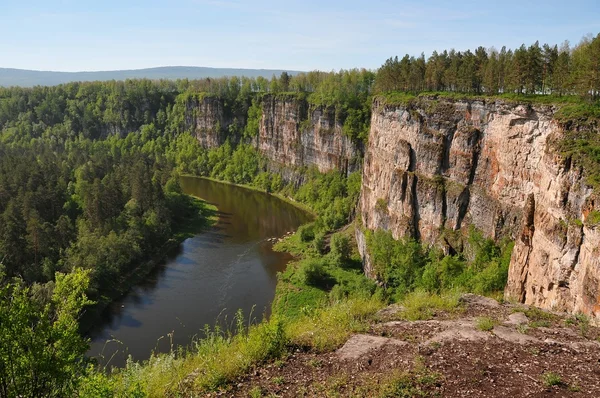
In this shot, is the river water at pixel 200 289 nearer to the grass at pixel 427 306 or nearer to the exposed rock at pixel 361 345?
the grass at pixel 427 306

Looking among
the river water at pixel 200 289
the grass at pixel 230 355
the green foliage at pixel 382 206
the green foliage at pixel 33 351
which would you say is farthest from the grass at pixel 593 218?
the green foliage at pixel 382 206

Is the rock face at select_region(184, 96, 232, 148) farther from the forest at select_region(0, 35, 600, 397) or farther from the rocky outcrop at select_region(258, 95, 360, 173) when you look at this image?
the rocky outcrop at select_region(258, 95, 360, 173)

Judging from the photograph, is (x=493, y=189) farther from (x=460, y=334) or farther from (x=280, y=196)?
(x=280, y=196)

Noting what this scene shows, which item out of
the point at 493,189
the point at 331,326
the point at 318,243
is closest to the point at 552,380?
the point at 331,326

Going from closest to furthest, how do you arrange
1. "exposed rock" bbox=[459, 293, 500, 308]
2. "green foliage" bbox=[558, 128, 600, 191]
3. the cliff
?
"exposed rock" bbox=[459, 293, 500, 308]
"green foliage" bbox=[558, 128, 600, 191]
the cliff

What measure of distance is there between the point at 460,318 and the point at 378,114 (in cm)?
4007

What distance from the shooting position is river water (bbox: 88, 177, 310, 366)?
117 feet

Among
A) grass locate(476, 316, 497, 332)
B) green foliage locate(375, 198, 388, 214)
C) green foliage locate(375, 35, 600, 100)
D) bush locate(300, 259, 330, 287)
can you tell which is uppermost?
green foliage locate(375, 35, 600, 100)

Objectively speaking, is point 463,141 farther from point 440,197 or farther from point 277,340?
point 277,340

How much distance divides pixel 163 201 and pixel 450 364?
199 feet

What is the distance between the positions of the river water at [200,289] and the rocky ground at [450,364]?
1189 cm

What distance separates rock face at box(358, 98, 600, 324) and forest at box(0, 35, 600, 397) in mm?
2366

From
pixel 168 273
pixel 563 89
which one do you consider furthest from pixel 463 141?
pixel 168 273

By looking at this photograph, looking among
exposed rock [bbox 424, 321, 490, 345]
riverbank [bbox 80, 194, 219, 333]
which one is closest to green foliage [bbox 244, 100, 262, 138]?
riverbank [bbox 80, 194, 219, 333]
